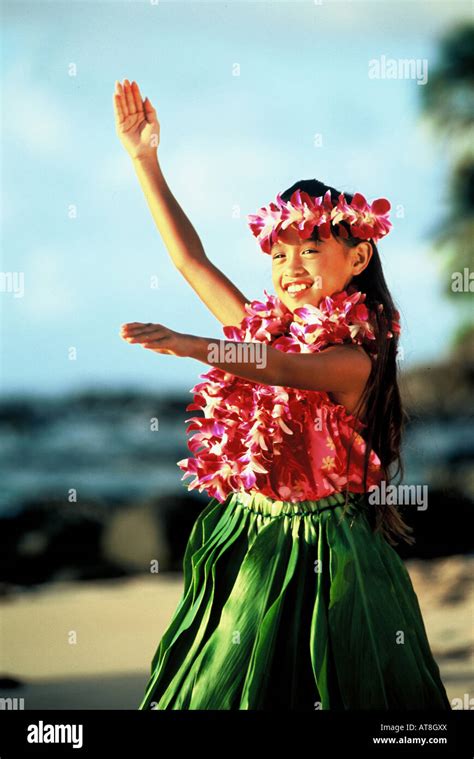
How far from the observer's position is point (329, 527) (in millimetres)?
2584

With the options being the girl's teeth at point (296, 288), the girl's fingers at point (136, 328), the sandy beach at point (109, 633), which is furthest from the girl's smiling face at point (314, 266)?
the sandy beach at point (109, 633)

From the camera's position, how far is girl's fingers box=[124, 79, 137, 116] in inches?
117

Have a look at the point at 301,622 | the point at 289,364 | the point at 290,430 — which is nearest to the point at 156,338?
the point at 289,364

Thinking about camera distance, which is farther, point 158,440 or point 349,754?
point 158,440

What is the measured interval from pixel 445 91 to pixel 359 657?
5.22ft

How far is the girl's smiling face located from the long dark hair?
23 millimetres

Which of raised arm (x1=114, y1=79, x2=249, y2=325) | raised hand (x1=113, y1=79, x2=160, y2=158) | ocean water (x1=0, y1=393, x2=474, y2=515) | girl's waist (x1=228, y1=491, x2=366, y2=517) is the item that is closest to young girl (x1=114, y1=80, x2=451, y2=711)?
girl's waist (x1=228, y1=491, x2=366, y2=517)

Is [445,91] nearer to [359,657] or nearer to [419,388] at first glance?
[419,388]

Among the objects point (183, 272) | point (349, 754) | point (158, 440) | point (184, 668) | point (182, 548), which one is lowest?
point (349, 754)

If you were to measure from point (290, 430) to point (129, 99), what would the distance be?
0.92 metres

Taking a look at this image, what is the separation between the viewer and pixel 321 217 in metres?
2.69

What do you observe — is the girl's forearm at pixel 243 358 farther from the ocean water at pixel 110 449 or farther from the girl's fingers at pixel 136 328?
the ocean water at pixel 110 449

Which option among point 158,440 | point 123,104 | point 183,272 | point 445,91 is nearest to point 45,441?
point 158,440

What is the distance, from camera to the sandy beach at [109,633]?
10.8 ft
